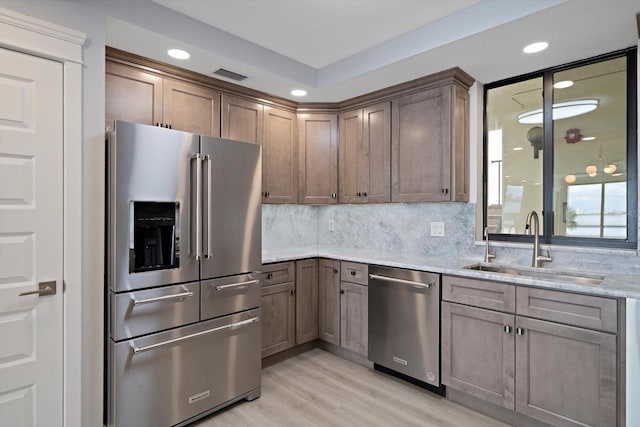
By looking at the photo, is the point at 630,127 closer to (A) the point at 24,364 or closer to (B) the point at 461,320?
(B) the point at 461,320

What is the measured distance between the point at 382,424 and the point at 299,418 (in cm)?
54

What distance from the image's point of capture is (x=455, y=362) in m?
2.45

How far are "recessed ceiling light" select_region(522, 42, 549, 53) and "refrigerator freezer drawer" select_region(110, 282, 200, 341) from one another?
270 cm

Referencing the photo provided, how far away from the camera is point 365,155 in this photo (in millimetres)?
3414

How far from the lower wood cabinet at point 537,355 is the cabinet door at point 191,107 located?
2.27m

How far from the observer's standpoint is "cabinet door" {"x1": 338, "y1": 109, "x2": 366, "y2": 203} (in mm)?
3463

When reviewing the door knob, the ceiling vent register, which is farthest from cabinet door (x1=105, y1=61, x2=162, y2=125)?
the door knob

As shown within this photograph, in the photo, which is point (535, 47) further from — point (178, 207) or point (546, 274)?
point (178, 207)

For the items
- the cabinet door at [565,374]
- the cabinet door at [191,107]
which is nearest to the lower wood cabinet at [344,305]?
the cabinet door at [565,374]

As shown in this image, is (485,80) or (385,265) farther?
(485,80)

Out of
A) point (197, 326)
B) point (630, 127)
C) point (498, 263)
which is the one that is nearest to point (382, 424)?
point (197, 326)

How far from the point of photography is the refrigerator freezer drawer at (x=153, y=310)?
6.35 feet

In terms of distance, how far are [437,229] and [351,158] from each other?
109 cm

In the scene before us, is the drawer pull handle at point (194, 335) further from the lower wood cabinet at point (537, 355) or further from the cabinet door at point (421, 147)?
the cabinet door at point (421, 147)
